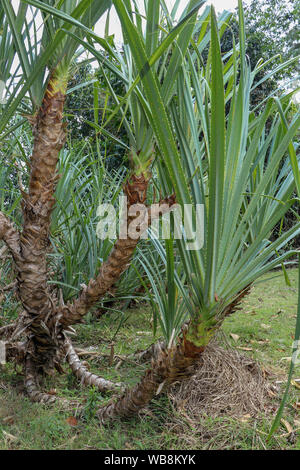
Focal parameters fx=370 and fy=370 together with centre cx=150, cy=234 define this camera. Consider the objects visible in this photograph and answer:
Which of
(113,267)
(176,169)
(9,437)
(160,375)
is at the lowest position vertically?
(9,437)

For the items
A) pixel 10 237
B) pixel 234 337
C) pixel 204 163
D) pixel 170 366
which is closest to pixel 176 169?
pixel 204 163

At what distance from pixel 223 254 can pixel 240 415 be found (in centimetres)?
51

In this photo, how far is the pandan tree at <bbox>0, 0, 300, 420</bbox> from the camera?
1.54ft

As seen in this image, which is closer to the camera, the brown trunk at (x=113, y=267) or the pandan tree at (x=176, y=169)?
the pandan tree at (x=176, y=169)

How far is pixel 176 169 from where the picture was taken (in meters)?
0.48

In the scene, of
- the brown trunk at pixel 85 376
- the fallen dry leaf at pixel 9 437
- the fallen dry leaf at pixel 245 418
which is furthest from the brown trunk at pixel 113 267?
the fallen dry leaf at pixel 245 418

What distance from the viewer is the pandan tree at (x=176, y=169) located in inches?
18.4

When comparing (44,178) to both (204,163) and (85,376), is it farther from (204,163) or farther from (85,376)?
(85,376)

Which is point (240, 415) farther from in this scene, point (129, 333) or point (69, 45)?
point (69, 45)

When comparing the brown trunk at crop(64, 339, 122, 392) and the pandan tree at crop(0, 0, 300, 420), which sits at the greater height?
the pandan tree at crop(0, 0, 300, 420)

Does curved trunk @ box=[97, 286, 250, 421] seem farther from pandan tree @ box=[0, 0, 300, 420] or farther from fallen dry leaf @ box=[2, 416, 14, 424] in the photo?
fallen dry leaf @ box=[2, 416, 14, 424]

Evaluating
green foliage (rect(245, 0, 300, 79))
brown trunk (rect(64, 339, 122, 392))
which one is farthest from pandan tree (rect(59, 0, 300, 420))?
green foliage (rect(245, 0, 300, 79))

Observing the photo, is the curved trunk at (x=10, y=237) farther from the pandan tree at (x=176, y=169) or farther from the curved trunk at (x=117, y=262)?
the curved trunk at (x=117, y=262)
